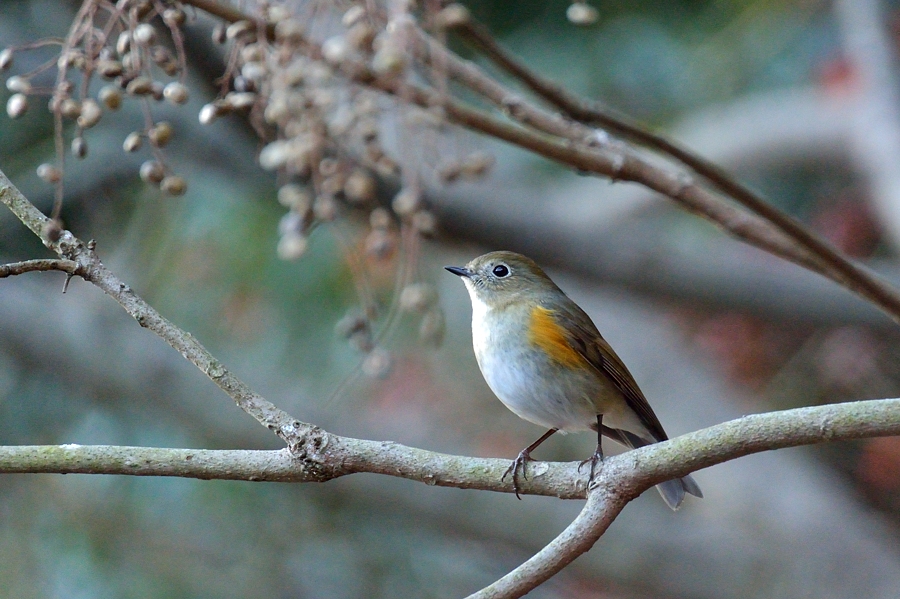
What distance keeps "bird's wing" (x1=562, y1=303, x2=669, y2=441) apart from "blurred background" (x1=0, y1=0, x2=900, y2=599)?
1.10 m

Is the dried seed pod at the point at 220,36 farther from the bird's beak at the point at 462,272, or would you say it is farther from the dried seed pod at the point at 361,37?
the bird's beak at the point at 462,272

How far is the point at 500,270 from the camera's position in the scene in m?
3.62

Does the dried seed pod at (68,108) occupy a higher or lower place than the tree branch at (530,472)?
higher

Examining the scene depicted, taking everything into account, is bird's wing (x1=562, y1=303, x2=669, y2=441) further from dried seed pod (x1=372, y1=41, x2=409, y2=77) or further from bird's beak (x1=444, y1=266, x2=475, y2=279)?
dried seed pod (x1=372, y1=41, x2=409, y2=77)

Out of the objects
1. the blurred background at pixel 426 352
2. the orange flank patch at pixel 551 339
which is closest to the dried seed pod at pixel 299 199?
the orange flank patch at pixel 551 339

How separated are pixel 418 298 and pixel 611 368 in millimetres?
1326

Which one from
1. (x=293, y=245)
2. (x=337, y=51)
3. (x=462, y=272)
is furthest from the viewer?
(x=462, y=272)

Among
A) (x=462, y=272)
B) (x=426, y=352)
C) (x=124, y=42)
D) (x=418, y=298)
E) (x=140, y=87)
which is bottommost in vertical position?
(x=418, y=298)

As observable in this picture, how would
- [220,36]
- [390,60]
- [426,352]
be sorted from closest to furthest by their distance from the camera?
[390,60], [220,36], [426,352]

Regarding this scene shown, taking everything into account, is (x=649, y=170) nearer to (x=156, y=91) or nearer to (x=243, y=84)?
(x=243, y=84)

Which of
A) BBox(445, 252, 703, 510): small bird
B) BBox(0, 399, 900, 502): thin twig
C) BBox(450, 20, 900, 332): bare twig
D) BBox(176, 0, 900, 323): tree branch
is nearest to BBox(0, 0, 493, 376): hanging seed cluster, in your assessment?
BBox(176, 0, 900, 323): tree branch

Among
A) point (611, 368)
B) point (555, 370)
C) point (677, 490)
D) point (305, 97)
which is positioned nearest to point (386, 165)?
point (305, 97)

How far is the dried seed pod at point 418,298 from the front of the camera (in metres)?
2.10

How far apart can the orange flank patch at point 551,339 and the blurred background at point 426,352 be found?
1019 mm
